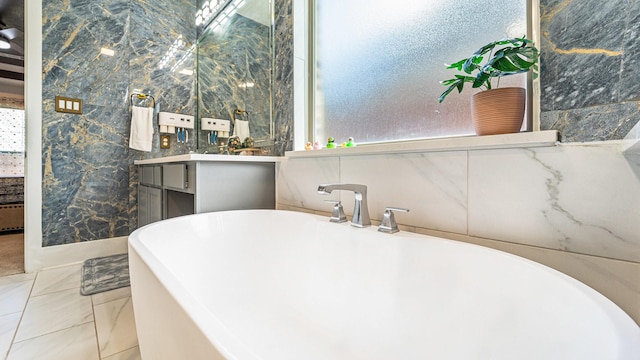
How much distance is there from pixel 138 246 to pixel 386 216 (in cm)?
82

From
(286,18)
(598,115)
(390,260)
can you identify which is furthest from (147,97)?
(598,115)

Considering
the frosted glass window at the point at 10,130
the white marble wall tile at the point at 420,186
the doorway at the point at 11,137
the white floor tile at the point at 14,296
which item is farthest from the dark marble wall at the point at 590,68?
the frosted glass window at the point at 10,130

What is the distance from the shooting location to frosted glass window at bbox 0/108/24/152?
12.1 feet

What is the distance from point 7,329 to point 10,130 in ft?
13.3

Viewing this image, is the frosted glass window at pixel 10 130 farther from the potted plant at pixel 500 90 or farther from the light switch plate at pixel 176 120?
the potted plant at pixel 500 90

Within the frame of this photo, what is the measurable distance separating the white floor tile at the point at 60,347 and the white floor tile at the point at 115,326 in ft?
0.11

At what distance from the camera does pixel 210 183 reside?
1447mm

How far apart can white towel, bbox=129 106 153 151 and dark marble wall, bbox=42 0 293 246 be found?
0.12 meters

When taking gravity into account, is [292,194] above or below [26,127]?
below

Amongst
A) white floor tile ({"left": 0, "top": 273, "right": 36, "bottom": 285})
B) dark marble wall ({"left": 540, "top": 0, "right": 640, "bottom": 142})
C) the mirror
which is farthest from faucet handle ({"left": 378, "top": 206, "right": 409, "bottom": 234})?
white floor tile ({"left": 0, "top": 273, "right": 36, "bottom": 285})

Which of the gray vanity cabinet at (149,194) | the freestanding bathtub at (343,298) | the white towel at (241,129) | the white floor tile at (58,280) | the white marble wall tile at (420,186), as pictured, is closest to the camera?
the freestanding bathtub at (343,298)

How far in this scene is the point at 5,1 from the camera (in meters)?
2.56

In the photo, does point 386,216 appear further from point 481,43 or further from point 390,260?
point 481,43

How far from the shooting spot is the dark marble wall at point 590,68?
690mm
